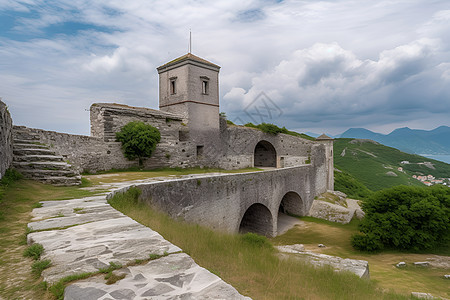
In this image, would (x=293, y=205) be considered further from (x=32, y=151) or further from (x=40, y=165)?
(x=32, y=151)

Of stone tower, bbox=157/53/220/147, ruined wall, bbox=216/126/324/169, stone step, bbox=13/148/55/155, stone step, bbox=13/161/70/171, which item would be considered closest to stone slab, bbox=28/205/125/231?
stone step, bbox=13/161/70/171

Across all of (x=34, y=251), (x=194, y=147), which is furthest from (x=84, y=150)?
(x=34, y=251)

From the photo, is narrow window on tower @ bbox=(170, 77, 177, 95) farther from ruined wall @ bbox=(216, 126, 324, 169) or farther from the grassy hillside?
the grassy hillside

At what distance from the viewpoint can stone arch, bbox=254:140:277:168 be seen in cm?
2797

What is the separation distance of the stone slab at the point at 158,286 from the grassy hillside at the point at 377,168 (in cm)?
3320

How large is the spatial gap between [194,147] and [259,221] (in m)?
7.44

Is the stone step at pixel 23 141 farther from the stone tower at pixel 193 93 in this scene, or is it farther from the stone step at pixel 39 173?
the stone tower at pixel 193 93

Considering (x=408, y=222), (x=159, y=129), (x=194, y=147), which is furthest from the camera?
(x=194, y=147)

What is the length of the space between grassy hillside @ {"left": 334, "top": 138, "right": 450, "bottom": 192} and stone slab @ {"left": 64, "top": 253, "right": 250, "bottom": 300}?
33.2m

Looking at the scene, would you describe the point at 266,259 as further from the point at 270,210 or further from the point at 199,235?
the point at 270,210

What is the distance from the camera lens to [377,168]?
57.3 metres

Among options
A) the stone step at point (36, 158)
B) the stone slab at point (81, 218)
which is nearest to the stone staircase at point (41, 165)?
the stone step at point (36, 158)

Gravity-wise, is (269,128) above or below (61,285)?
above

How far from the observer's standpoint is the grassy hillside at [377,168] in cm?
4700
